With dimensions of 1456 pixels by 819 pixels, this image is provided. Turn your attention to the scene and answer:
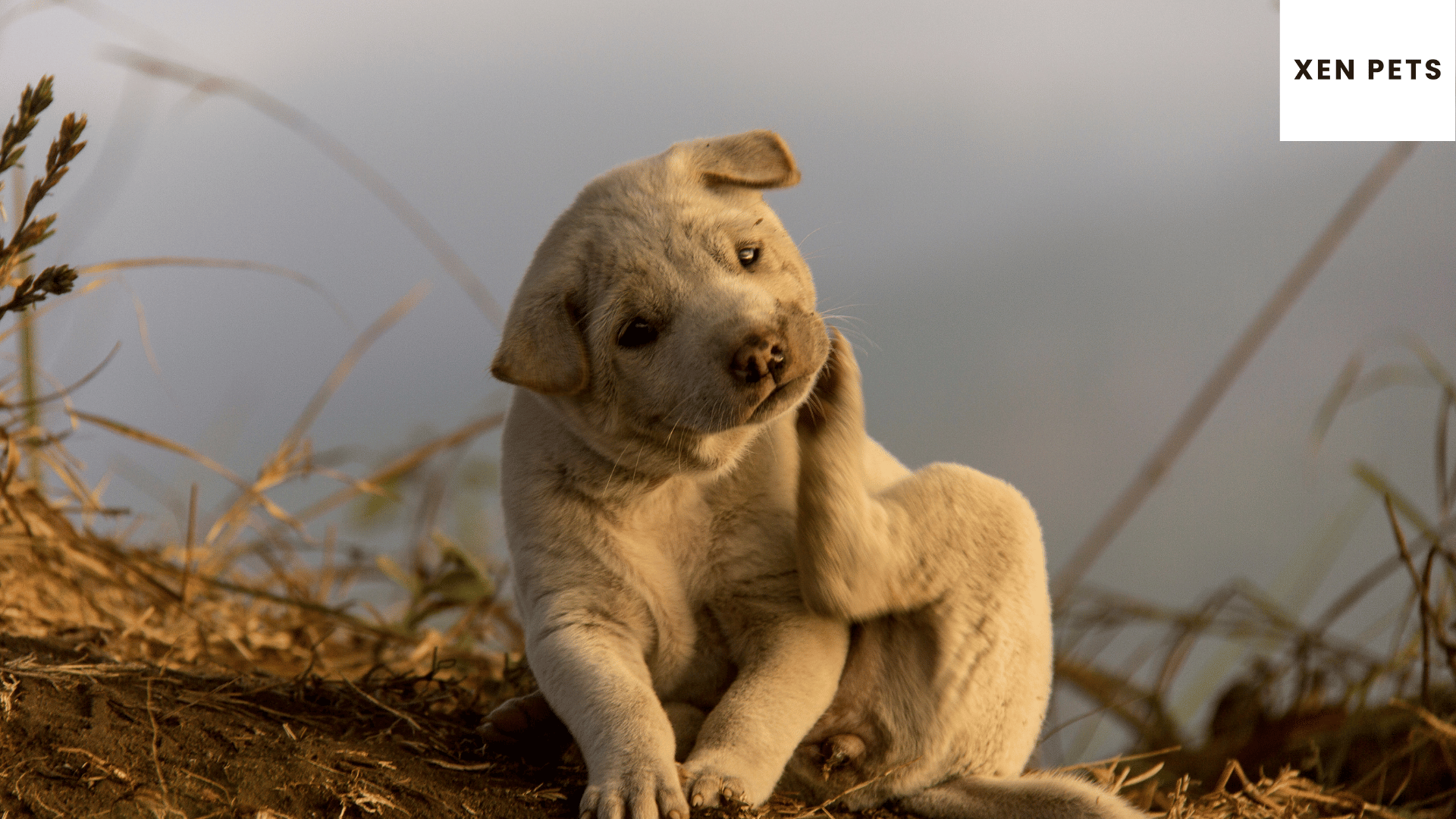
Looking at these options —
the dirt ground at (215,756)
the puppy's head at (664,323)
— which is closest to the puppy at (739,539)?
the puppy's head at (664,323)

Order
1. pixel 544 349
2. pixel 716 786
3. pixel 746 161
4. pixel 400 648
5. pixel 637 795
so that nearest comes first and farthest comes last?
pixel 637 795
pixel 716 786
pixel 544 349
pixel 746 161
pixel 400 648

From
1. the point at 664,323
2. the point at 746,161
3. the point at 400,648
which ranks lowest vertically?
the point at 400,648

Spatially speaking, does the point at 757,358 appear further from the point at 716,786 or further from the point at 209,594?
the point at 209,594

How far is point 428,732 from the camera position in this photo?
339cm

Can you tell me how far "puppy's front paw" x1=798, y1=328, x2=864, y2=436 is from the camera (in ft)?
10.5

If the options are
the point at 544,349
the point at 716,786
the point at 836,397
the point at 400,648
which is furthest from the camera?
the point at 400,648

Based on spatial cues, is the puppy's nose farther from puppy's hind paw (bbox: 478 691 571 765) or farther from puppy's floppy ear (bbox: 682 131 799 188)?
puppy's hind paw (bbox: 478 691 571 765)

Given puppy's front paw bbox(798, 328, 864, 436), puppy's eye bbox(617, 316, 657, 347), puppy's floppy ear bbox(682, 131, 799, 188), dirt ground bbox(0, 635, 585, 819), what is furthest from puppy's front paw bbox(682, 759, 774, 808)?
puppy's floppy ear bbox(682, 131, 799, 188)

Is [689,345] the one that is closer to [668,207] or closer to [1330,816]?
[668,207]

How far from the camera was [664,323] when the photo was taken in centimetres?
303

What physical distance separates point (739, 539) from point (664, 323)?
0.74 metres

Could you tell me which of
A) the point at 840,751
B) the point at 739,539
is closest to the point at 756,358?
the point at 739,539

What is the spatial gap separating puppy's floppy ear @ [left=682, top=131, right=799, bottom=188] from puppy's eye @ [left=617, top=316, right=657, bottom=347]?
0.57 metres

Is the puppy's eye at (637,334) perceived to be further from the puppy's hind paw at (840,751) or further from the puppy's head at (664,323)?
the puppy's hind paw at (840,751)
